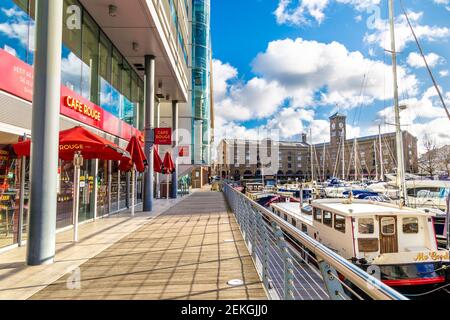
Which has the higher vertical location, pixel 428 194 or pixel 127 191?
pixel 127 191

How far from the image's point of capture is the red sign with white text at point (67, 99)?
5.89 m

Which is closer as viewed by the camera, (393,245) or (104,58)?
(393,245)

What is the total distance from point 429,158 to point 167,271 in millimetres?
51068

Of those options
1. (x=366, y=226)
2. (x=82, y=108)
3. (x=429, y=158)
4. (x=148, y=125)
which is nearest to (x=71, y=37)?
(x=82, y=108)

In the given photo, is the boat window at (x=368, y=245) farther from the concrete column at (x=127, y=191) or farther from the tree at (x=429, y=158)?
the tree at (x=429, y=158)

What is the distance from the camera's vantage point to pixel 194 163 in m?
29.8

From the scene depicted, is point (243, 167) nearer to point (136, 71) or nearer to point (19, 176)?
point (136, 71)

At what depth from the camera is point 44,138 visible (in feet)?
16.6

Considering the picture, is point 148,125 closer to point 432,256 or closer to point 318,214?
point 318,214

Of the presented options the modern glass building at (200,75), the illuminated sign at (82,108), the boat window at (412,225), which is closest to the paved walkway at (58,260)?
the illuminated sign at (82,108)

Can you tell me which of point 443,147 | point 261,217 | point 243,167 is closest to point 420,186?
point 261,217

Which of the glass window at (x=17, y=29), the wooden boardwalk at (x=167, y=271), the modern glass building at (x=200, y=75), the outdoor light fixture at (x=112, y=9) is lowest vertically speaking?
the wooden boardwalk at (x=167, y=271)

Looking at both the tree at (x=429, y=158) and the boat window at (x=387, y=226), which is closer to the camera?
the boat window at (x=387, y=226)

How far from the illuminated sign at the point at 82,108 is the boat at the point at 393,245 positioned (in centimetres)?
797
